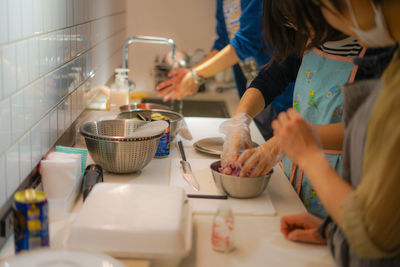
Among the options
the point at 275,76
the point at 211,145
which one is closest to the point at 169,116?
the point at 211,145

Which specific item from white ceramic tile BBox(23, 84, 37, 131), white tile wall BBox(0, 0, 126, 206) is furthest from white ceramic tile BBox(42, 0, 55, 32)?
white ceramic tile BBox(23, 84, 37, 131)

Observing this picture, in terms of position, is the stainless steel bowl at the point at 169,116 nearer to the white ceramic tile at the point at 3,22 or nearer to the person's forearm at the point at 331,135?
the person's forearm at the point at 331,135

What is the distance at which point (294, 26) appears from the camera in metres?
1.45

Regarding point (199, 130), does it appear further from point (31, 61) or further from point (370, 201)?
point (370, 201)

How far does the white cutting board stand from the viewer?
128 cm

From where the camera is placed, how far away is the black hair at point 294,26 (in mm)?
1169

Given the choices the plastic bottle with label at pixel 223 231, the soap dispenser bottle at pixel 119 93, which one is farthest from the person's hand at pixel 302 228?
the soap dispenser bottle at pixel 119 93

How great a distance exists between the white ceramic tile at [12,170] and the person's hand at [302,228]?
25.5 inches

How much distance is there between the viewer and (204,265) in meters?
1.01

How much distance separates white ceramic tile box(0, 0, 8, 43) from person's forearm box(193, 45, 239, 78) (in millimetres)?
1581

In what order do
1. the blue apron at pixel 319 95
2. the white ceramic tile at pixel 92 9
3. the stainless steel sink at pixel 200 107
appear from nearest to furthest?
the blue apron at pixel 319 95
the white ceramic tile at pixel 92 9
the stainless steel sink at pixel 200 107

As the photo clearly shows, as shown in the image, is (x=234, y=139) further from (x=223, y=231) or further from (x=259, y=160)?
(x=223, y=231)

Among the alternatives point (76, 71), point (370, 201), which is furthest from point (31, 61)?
point (370, 201)

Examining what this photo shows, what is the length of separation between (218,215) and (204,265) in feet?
0.38
